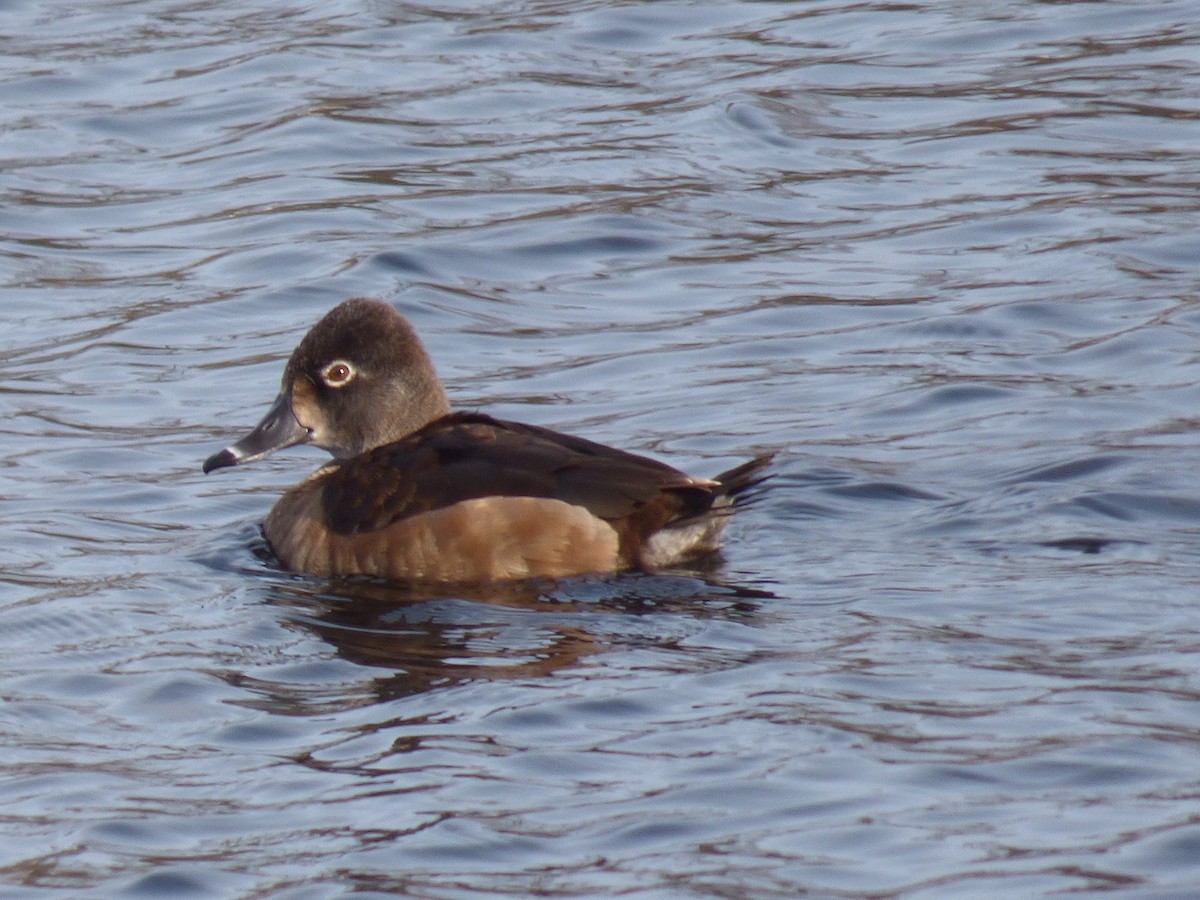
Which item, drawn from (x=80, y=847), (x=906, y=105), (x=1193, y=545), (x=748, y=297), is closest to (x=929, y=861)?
(x=80, y=847)

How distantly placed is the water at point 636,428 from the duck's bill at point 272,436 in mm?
350

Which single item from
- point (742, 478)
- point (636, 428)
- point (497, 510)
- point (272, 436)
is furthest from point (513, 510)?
point (636, 428)

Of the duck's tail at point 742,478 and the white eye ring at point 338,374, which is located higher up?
the white eye ring at point 338,374

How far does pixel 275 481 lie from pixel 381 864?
4.34 meters

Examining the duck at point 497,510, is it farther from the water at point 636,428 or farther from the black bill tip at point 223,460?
the black bill tip at point 223,460

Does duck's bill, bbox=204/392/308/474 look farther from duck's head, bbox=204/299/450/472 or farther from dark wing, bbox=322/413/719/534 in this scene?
dark wing, bbox=322/413/719/534

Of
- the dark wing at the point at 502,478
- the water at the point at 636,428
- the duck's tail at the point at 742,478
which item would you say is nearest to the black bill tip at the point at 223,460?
the water at the point at 636,428

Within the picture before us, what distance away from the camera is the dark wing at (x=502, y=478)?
7.41 m

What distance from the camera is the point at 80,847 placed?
535cm

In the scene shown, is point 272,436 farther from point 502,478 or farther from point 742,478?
point 742,478

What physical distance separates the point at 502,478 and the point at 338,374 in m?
1.13

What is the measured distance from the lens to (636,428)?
30.2 ft

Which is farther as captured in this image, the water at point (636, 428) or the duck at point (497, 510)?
the duck at point (497, 510)

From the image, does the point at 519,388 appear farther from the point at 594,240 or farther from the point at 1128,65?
the point at 1128,65
